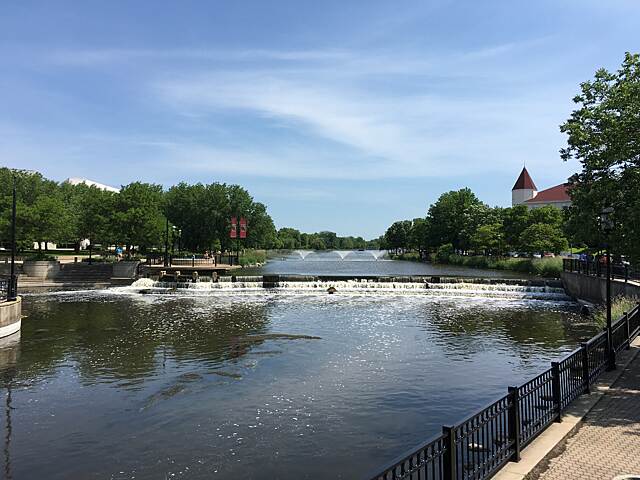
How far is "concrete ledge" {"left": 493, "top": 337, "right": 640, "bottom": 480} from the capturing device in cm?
727

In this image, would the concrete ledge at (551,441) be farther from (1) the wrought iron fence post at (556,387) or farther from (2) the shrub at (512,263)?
(2) the shrub at (512,263)

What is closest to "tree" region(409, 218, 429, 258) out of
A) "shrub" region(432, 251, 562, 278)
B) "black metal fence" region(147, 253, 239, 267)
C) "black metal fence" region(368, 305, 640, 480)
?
"shrub" region(432, 251, 562, 278)

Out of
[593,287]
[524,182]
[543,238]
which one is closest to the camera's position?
[593,287]

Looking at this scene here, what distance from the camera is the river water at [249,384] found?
10008mm

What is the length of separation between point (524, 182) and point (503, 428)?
154 metres

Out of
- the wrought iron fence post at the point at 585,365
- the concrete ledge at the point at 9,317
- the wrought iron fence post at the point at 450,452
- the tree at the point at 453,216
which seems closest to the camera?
the wrought iron fence post at the point at 450,452

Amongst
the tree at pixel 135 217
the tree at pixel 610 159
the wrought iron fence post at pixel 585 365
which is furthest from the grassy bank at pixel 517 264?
the tree at pixel 135 217

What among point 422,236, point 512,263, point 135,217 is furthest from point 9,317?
point 422,236

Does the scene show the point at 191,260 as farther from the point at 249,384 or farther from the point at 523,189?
the point at 523,189

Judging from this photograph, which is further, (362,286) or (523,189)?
(523,189)

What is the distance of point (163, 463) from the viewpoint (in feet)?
31.6

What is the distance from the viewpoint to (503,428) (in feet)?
32.6

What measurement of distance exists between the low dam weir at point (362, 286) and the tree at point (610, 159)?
27043 mm

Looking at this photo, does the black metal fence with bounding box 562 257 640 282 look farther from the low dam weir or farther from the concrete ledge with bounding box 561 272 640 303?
the low dam weir
